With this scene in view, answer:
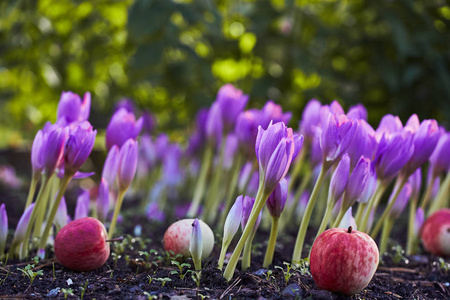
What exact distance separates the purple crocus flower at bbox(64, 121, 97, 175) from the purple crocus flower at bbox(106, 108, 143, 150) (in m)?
0.30

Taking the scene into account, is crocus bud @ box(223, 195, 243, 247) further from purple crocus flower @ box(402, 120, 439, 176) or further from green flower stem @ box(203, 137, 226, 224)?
green flower stem @ box(203, 137, 226, 224)

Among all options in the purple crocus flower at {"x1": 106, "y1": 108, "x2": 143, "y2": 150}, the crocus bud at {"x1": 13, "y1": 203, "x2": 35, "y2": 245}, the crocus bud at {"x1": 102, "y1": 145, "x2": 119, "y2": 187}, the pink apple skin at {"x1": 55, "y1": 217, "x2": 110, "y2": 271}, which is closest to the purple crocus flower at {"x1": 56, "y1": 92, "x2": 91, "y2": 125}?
the purple crocus flower at {"x1": 106, "y1": 108, "x2": 143, "y2": 150}

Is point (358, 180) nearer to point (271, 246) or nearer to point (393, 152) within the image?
point (393, 152)

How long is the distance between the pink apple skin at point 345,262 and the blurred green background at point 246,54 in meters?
1.89

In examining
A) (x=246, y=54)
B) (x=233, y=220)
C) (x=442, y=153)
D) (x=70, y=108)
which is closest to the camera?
(x=233, y=220)

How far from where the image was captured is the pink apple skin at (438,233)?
6.66 ft

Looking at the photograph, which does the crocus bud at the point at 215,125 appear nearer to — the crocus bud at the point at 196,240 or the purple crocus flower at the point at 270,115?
the purple crocus flower at the point at 270,115

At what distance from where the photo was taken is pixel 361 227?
5.62 feet

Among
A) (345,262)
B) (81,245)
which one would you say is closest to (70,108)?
(81,245)

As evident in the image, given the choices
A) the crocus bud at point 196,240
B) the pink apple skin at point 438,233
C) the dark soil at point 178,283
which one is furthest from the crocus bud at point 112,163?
the pink apple skin at point 438,233

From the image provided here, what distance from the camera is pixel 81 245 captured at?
1.44 meters

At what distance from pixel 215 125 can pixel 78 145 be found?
1069mm

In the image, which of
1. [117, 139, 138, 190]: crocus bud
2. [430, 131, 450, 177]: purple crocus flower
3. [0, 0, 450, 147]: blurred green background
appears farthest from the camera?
[0, 0, 450, 147]: blurred green background

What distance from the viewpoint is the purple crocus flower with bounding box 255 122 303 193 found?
129 cm
